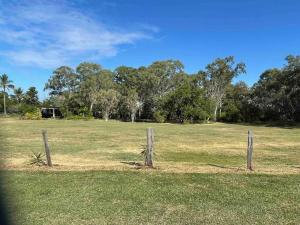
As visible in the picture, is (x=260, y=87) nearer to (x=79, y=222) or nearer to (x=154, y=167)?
(x=154, y=167)

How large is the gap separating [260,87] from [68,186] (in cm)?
6201

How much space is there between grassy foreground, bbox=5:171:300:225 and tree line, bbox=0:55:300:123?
160 feet

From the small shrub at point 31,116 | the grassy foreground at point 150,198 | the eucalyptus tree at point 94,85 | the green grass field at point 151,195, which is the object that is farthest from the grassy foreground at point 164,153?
the eucalyptus tree at point 94,85

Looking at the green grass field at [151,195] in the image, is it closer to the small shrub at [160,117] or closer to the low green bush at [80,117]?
the small shrub at [160,117]

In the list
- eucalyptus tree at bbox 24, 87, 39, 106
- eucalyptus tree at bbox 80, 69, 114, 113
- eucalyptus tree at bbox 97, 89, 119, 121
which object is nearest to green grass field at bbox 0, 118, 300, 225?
eucalyptus tree at bbox 97, 89, 119, 121

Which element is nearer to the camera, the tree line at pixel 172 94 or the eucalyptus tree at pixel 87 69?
the tree line at pixel 172 94

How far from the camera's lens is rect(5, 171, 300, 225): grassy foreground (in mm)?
6395

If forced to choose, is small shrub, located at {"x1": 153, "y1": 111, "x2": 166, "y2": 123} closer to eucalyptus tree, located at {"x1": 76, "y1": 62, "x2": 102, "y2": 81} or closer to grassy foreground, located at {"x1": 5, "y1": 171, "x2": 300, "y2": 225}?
eucalyptus tree, located at {"x1": 76, "y1": 62, "x2": 102, "y2": 81}

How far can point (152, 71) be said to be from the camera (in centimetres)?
7194

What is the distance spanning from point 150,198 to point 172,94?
5802 cm

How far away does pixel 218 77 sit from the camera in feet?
238

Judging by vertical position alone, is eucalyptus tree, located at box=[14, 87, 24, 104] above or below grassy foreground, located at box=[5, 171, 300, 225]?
above

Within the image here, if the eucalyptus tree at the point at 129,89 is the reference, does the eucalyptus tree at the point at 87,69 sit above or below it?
above

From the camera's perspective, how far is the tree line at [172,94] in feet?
206
